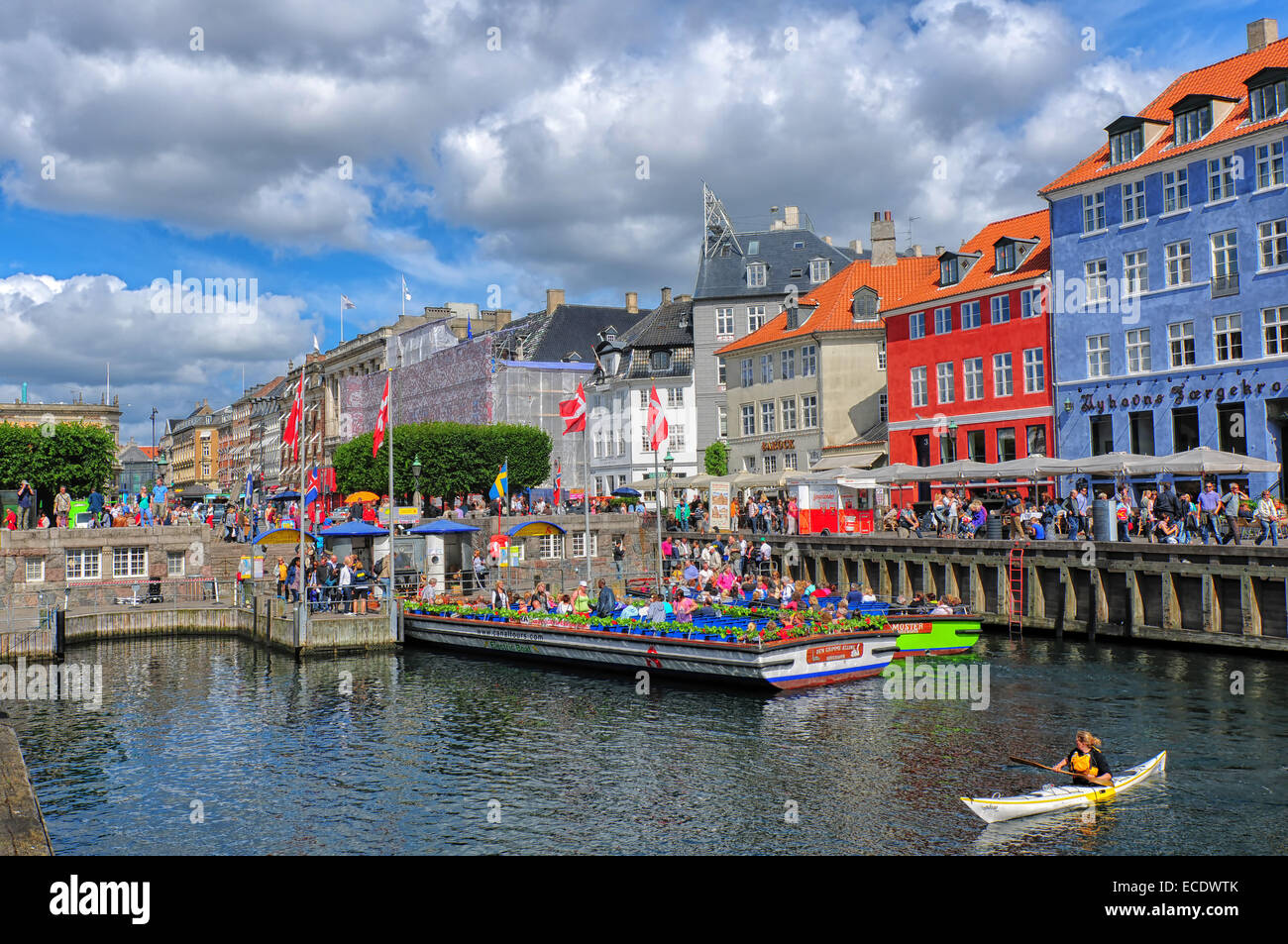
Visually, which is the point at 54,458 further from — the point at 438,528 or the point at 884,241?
the point at 884,241

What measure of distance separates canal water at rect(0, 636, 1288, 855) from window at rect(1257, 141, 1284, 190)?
18.9m

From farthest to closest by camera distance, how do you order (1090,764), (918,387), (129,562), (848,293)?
1. (848,293)
2. (918,387)
3. (129,562)
4. (1090,764)

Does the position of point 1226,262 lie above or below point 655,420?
above

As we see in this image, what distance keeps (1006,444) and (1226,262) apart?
1259 centimetres

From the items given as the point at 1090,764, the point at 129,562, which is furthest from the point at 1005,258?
the point at 129,562

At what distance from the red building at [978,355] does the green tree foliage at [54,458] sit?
171ft

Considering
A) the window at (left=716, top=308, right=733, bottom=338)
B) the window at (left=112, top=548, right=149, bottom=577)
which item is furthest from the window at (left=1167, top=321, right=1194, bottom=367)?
the window at (left=112, top=548, right=149, bottom=577)

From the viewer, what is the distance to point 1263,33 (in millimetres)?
43406

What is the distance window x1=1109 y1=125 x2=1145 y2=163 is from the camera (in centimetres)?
4388

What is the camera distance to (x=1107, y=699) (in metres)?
24.4

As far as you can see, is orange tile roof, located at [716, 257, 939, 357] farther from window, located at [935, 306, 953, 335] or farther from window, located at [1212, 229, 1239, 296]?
window, located at [1212, 229, 1239, 296]
